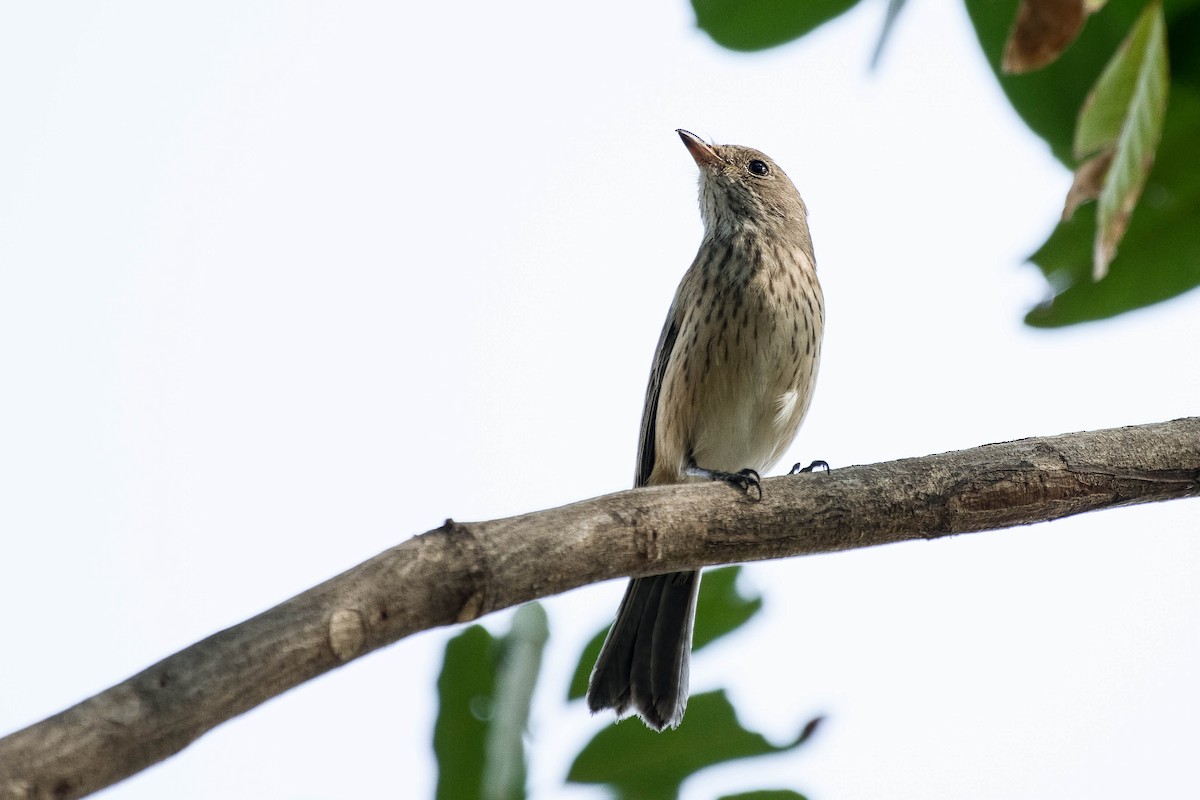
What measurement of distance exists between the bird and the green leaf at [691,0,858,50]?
2267mm

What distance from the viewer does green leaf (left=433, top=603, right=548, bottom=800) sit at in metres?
1.98

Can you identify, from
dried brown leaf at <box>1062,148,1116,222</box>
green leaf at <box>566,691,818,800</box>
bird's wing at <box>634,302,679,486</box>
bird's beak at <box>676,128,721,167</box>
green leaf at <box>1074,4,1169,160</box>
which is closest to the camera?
green leaf at <box>1074,4,1169,160</box>

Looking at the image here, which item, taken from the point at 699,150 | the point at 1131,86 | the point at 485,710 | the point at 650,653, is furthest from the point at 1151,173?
the point at 699,150

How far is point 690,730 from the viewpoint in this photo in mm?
2232

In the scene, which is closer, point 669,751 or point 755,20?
point 755,20

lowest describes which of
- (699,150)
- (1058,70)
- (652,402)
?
(1058,70)

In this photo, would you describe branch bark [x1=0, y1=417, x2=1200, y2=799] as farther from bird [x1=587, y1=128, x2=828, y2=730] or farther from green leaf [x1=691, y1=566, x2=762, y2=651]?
bird [x1=587, y1=128, x2=828, y2=730]

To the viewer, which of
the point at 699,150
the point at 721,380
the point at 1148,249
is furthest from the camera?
the point at 699,150

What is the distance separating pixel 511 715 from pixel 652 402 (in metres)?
2.90

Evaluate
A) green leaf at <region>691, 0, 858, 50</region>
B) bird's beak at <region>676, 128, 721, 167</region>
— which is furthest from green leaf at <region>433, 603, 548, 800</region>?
bird's beak at <region>676, 128, 721, 167</region>

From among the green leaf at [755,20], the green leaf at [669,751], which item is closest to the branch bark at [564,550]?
the green leaf at [669,751]

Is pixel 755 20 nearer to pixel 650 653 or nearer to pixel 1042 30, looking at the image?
pixel 1042 30

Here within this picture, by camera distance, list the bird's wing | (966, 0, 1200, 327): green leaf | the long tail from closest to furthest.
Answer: (966, 0, 1200, 327): green leaf
the long tail
the bird's wing

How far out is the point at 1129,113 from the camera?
1.21 meters
